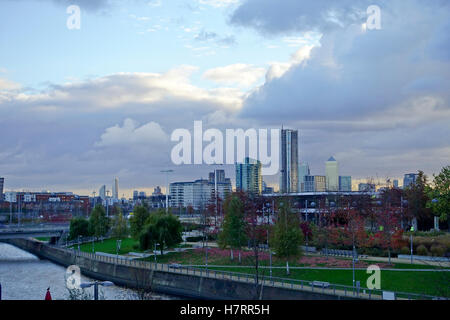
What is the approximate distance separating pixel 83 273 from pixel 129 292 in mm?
17684

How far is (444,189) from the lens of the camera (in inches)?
2089

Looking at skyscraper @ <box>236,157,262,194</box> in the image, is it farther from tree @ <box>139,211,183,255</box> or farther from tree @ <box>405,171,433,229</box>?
tree @ <box>139,211,183,255</box>

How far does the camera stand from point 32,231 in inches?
3172

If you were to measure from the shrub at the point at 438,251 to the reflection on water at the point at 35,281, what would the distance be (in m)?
23.6

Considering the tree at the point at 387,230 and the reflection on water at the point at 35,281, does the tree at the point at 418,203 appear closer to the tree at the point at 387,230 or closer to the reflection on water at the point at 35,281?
the tree at the point at 387,230

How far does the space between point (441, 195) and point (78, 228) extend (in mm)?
55974

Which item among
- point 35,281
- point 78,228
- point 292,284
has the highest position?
point 78,228

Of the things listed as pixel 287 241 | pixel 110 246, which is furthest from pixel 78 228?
pixel 287 241

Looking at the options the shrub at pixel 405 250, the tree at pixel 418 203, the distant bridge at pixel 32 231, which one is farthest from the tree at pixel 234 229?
the distant bridge at pixel 32 231

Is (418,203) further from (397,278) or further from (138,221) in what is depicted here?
(138,221)

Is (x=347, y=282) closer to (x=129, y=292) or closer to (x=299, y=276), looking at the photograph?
(x=299, y=276)

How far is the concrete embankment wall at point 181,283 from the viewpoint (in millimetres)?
36450

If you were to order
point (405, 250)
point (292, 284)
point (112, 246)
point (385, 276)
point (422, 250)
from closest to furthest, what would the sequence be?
point (292, 284), point (385, 276), point (422, 250), point (405, 250), point (112, 246)
